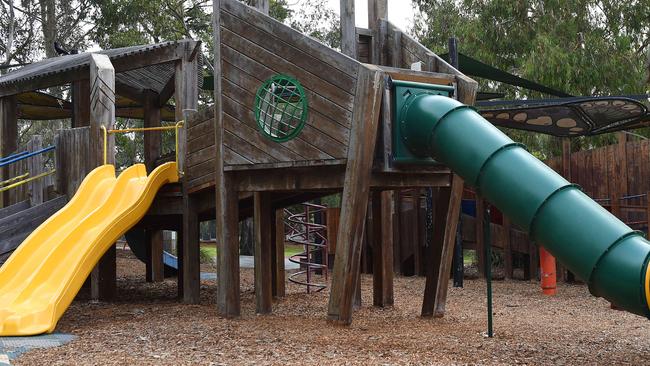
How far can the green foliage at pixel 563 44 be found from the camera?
22.4 meters

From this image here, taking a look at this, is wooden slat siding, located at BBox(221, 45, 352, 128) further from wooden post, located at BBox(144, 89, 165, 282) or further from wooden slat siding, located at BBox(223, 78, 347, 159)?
wooden post, located at BBox(144, 89, 165, 282)

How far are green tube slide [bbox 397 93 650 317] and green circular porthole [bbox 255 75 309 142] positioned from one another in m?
1.17

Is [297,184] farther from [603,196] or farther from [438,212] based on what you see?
[603,196]

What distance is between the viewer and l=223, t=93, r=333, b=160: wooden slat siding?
881 centimetres

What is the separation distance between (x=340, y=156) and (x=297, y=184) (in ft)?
2.75

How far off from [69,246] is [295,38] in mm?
→ 3489

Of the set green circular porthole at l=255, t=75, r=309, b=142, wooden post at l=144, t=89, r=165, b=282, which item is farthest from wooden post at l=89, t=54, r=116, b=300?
wooden post at l=144, t=89, r=165, b=282

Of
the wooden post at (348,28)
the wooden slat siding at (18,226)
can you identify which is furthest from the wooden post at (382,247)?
the wooden slat siding at (18,226)

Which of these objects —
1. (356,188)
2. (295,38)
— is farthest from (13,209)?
(356,188)

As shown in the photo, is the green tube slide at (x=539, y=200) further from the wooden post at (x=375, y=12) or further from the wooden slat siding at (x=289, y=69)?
A: the wooden post at (x=375, y=12)

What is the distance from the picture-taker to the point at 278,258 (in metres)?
13.0

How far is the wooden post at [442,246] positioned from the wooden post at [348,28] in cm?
214

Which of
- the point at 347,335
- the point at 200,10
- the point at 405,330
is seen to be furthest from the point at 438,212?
the point at 200,10

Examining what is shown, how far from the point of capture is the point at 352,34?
10398mm
